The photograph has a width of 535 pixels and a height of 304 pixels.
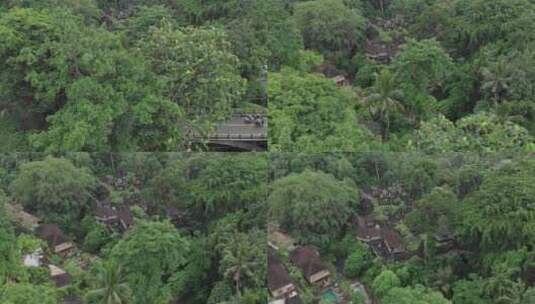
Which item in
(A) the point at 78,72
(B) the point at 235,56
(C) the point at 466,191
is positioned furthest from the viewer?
(B) the point at 235,56

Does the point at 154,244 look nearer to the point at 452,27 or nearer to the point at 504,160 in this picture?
the point at 504,160

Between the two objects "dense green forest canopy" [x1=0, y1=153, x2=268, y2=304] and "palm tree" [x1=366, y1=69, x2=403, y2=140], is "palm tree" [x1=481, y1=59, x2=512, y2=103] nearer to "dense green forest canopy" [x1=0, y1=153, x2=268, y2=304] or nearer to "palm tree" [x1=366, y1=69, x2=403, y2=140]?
"palm tree" [x1=366, y1=69, x2=403, y2=140]

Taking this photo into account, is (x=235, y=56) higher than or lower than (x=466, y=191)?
higher

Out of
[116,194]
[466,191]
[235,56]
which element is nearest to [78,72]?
[116,194]

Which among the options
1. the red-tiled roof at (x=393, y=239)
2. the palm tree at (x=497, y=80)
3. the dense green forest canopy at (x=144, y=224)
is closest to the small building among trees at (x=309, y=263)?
the dense green forest canopy at (x=144, y=224)

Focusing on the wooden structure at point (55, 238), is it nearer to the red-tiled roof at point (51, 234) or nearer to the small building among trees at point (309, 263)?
the red-tiled roof at point (51, 234)

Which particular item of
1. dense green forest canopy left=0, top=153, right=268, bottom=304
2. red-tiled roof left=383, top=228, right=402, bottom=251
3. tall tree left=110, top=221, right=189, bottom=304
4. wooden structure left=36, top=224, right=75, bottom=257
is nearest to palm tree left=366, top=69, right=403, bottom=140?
red-tiled roof left=383, top=228, right=402, bottom=251

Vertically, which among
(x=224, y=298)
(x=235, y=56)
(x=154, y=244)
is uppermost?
(x=235, y=56)

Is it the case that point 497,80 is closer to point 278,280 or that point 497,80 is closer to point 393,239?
point 393,239
